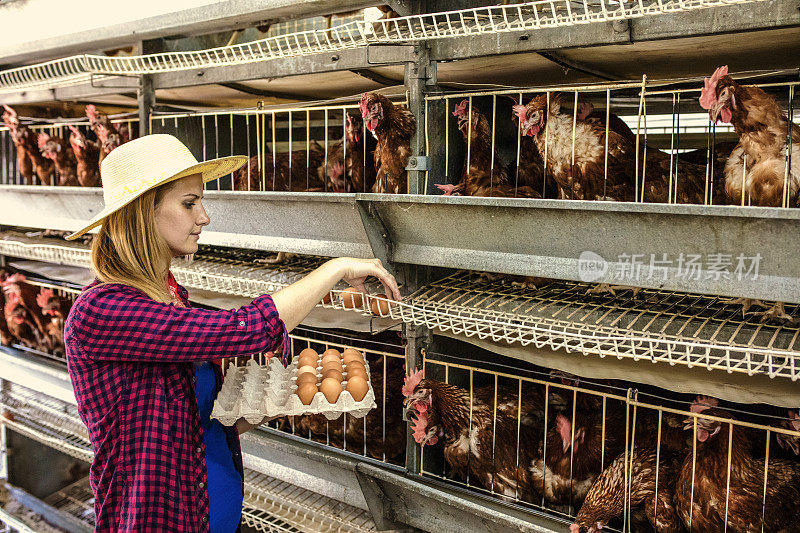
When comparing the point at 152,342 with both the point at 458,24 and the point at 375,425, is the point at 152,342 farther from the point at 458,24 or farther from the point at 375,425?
the point at 375,425

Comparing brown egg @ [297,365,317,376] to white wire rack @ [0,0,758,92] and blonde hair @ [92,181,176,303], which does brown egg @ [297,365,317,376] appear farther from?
white wire rack @ [0,0,758,92]

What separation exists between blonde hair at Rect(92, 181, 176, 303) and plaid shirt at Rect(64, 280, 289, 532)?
0.15 feet

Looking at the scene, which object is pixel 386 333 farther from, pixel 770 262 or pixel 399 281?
pixel 770 262

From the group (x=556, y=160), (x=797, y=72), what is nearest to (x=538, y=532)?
(x=556, y=160)

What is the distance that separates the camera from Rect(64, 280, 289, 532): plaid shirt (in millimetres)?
1389

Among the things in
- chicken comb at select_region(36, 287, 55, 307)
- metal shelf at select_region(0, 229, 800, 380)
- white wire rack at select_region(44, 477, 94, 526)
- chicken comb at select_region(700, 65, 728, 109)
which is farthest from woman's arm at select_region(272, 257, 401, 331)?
chicken comb at select_region(36, 287, 55, 307)

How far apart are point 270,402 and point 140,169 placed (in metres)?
0.65

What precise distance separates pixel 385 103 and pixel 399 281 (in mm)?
610

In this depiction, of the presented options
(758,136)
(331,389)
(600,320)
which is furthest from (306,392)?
(758,136)

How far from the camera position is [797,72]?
1.65 m

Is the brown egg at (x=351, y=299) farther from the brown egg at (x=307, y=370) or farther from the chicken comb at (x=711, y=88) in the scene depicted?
the chicken comb at (x=711, y=88)

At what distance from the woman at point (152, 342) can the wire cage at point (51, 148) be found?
1.98 m

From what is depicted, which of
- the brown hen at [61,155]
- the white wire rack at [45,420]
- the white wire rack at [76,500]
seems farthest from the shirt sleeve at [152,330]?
the brown hen at [61,155]

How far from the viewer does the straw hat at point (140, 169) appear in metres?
1.49
